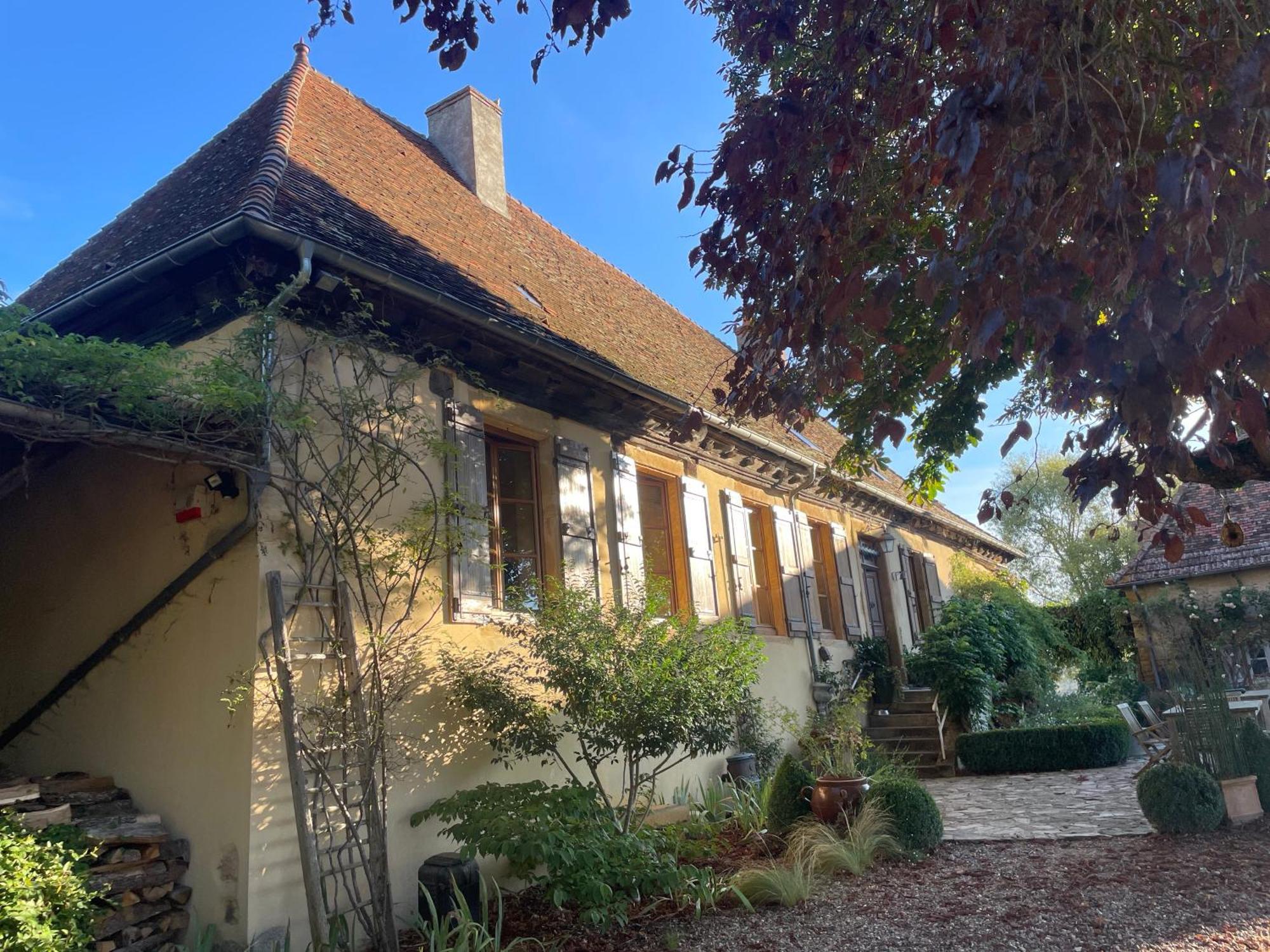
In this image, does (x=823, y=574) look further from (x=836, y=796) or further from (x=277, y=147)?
(x=277, y=147)

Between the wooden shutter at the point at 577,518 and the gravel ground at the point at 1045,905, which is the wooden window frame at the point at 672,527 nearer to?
the wooden shutter at the point at 577,518

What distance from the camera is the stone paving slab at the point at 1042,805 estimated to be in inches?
270

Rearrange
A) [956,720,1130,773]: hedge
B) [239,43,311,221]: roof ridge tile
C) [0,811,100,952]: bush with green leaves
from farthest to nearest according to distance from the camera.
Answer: [956,720,1130,773]: hedge → [239,43,311,221]: roof ridge tile → [0,811,100,952]: bush with green leaves

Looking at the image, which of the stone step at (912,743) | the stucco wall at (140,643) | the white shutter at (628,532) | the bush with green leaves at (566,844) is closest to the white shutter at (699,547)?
the white shutter at (628,532)

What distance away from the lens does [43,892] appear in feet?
13.0

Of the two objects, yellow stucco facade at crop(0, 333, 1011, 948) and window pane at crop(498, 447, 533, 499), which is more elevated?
window pane at crop(498, 447, 533, 499)

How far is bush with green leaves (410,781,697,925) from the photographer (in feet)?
15.8

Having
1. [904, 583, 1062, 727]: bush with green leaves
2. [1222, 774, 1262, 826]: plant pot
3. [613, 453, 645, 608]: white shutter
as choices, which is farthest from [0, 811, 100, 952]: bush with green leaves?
[904, 583, 1062, 727]: bush with green leaves

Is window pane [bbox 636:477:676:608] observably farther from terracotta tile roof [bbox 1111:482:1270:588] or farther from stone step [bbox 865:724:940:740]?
terracotta tile roof [bbox 1111:482:1270:588]

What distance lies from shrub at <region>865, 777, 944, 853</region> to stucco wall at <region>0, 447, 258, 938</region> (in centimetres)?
424

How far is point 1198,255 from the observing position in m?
2.33

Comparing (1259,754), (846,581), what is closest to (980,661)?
(846,581)

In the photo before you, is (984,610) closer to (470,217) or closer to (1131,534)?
(470,217)

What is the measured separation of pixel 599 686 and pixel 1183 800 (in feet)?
13.5
